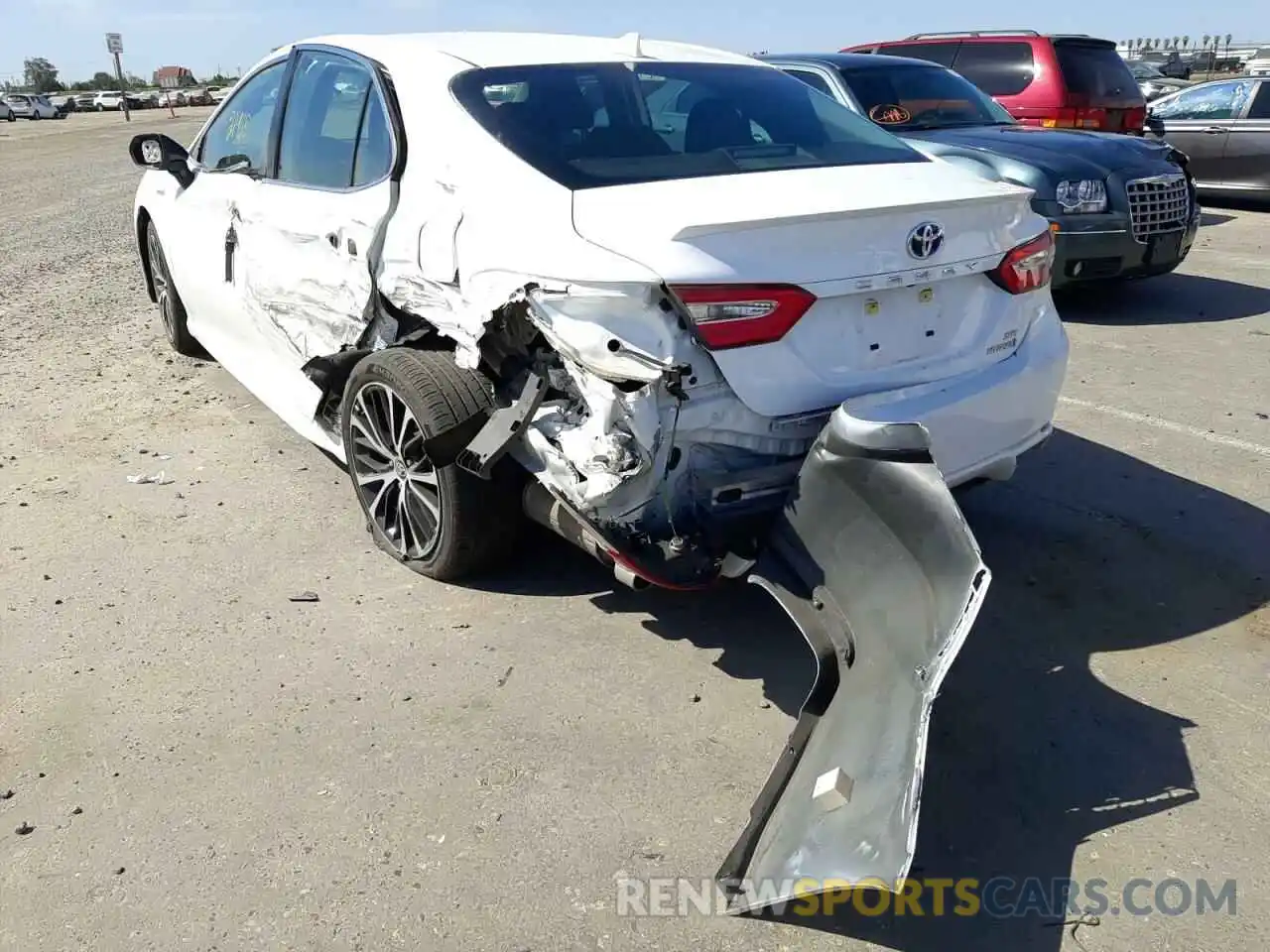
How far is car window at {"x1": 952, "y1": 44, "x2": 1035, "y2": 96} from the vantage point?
33.9ft

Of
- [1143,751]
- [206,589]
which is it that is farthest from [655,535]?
[206,589]

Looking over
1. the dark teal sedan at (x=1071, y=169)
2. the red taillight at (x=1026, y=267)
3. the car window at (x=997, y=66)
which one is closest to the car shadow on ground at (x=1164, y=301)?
the dark teal sedan at (x=1071, y=169)

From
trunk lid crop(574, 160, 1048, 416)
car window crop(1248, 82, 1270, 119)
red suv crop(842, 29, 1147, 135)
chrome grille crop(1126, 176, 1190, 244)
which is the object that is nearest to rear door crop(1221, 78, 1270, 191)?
car window crop(1248, 82, 1270, 119)

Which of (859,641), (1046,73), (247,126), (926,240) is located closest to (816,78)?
(1046,73)

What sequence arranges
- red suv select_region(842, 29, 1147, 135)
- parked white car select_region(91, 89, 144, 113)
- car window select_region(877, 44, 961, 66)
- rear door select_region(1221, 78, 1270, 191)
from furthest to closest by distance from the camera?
parked white car select_region(91, 89, 144, 113) < rear door select_region(1221, 78, 1270, 191) < car window select_region(877, 44, 961, 66) < red suv select_region(842, 29, 1147, 135)

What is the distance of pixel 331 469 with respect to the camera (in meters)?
4.99

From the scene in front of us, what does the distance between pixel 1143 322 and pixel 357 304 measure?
574cm

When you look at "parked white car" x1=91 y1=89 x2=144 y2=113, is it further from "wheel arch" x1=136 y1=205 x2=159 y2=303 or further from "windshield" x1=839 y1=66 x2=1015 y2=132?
"windshield" x1=839 y1=66 x2=1015 y2=132

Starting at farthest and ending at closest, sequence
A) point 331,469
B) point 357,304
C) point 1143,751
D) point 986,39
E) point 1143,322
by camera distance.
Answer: point 986,39
point 1143,322
point 331,469
point 357,304
point 1143,751

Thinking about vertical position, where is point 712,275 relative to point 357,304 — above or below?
above

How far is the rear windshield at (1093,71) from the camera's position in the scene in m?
10.2

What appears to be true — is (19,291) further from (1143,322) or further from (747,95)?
(1143,322)

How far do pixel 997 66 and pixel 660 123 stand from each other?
8093 mm

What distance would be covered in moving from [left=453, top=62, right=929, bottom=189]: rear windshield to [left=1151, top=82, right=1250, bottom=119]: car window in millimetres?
10192
